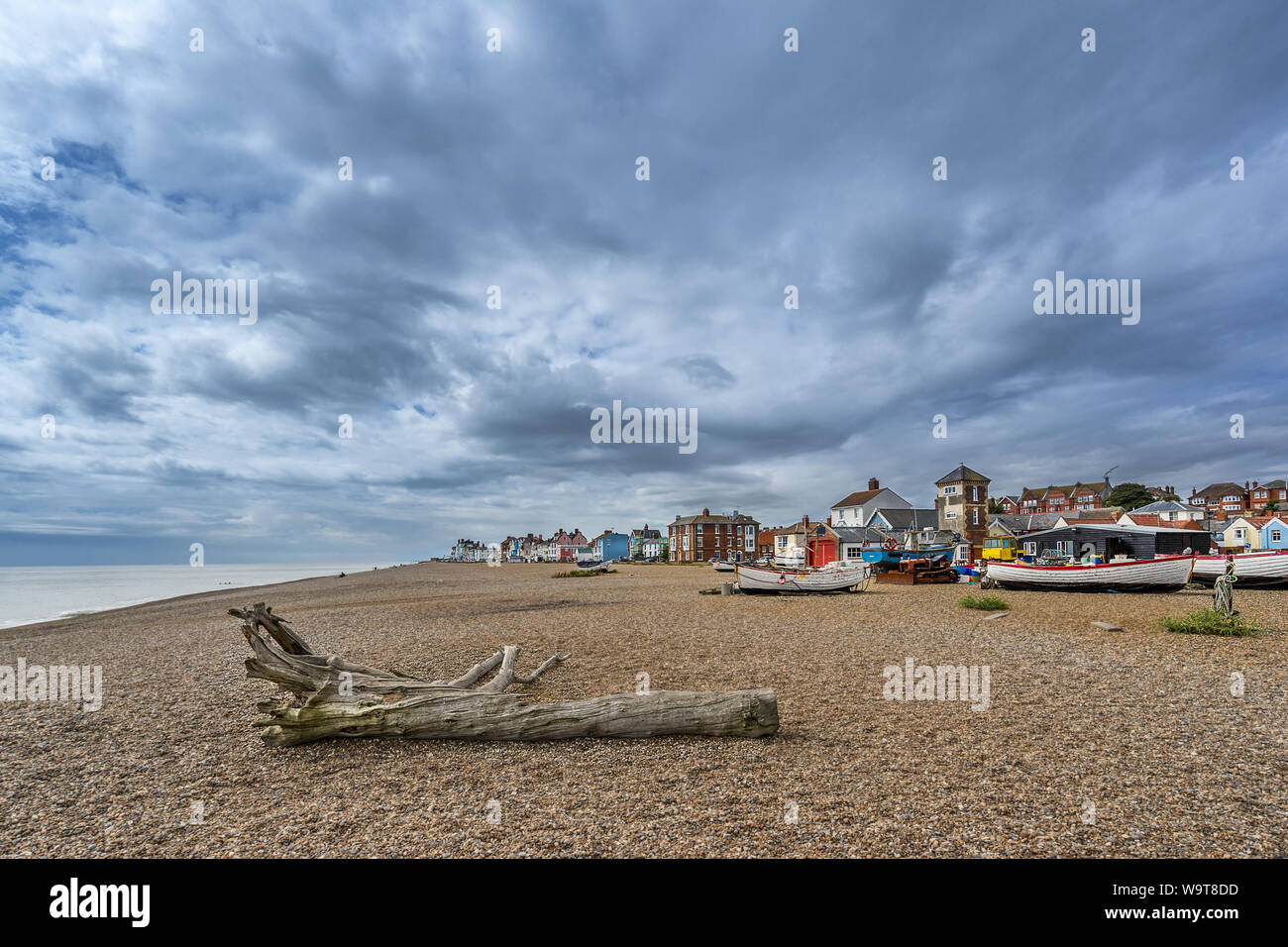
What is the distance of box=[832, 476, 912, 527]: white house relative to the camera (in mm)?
86062

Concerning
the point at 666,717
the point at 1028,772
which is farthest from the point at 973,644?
the point at 666,717

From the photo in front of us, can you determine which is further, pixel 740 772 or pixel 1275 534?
pixel 1275 534

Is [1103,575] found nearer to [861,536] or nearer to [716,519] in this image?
[861,536]

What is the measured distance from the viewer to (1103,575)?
1121 inches

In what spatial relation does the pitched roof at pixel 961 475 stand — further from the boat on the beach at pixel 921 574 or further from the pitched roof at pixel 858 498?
the boat on the beach at pixel 921 574

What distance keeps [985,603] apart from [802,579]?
32.8 feet

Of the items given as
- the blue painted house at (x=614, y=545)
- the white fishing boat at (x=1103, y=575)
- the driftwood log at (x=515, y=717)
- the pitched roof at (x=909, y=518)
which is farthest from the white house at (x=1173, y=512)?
the blue painted house at (x=614, y=545)

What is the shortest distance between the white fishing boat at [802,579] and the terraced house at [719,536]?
74.3 m

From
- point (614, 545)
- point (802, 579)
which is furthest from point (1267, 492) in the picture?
point (802, 579)

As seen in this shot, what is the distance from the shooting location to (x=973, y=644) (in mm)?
14953

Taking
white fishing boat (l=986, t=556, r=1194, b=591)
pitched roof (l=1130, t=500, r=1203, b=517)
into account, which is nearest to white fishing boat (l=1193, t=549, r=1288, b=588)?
white fishing boat (l=986, t=556, r=1194, b=591)

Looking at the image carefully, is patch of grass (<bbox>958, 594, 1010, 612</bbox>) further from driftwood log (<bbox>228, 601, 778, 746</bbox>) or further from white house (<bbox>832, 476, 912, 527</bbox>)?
white house (<bbox>832, 476, 912, 527</bbox>)
